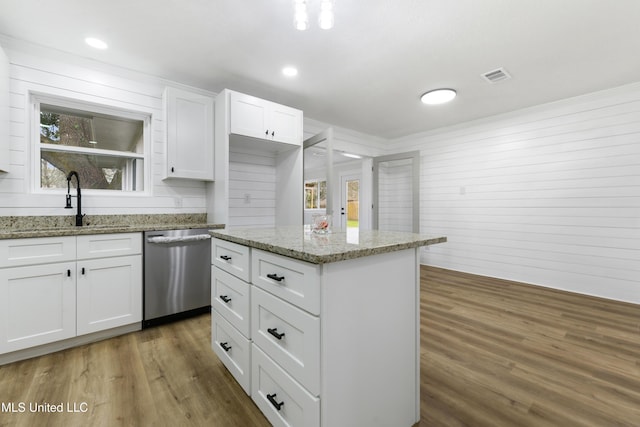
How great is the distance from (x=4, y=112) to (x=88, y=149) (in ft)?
1.92

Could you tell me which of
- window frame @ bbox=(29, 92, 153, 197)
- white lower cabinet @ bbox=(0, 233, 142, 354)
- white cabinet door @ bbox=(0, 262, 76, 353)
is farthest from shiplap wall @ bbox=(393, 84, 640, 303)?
white cabinet door @ bbox=(0, 262, 76, 353)

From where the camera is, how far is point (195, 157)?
293 centimetres

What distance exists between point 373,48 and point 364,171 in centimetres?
318

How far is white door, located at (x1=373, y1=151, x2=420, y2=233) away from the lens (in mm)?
4863

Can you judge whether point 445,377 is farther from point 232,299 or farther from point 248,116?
point 248,116

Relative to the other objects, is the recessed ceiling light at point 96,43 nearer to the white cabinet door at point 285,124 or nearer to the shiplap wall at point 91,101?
the shiplap wall at point 91,101

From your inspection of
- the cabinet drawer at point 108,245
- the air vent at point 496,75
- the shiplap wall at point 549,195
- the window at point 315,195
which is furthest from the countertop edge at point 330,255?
the window at point 315,195

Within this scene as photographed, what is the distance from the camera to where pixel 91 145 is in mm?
2695

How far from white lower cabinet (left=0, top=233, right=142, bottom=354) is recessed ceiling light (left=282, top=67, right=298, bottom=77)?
2.12 m

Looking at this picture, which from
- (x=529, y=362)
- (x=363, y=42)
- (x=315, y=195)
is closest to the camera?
(x=529, y=362)

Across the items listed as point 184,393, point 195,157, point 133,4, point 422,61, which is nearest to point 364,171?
point 422,61

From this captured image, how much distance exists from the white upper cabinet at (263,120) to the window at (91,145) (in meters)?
1.01

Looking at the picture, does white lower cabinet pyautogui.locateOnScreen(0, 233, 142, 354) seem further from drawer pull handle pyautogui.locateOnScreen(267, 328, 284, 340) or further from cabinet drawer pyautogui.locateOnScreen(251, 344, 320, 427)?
drawer pull handle pyautogui.locateOnScreen(267, 328, 284, 340)

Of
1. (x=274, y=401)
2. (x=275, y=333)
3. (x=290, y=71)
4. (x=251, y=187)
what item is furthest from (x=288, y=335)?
(x=251, y=187)
